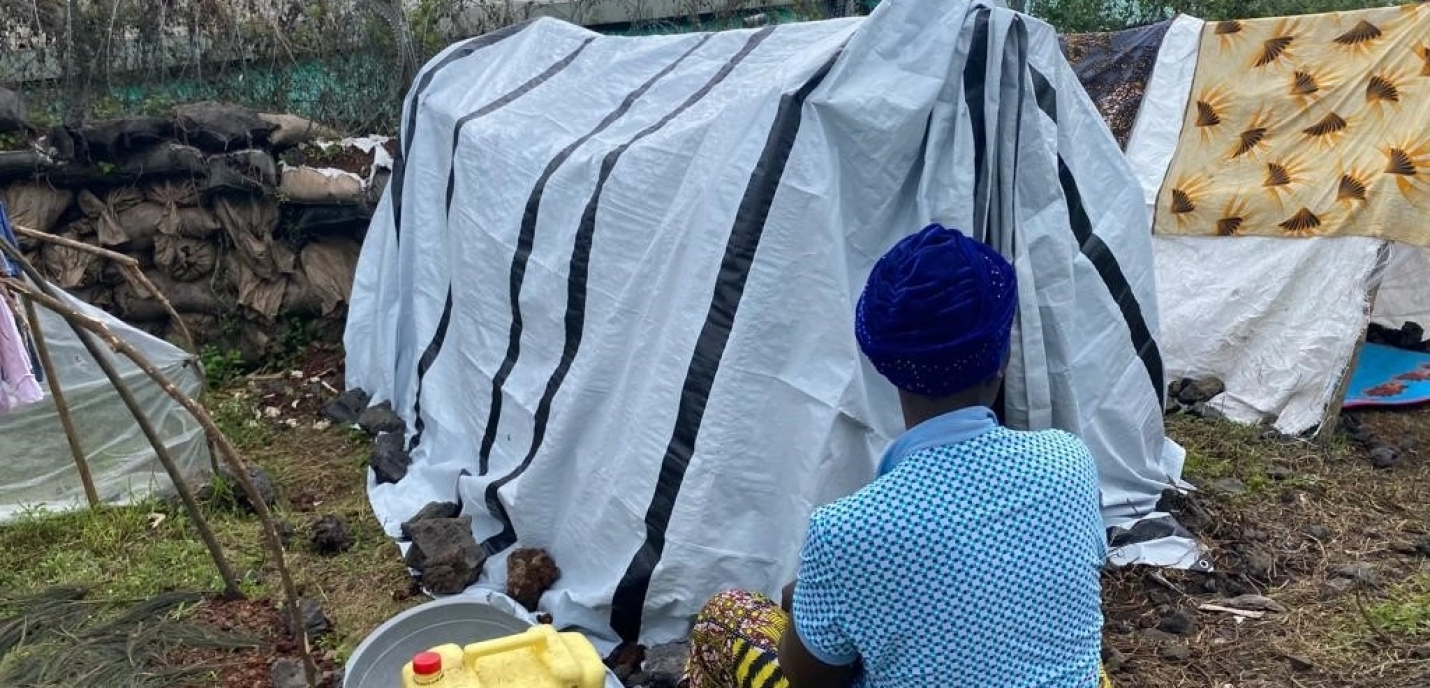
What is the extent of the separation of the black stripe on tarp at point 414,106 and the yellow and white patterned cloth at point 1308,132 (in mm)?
3126

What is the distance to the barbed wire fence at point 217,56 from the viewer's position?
19.8ft

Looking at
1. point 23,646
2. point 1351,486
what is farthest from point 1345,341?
point 23,646

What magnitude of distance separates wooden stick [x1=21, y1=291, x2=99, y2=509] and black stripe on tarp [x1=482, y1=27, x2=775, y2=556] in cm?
148

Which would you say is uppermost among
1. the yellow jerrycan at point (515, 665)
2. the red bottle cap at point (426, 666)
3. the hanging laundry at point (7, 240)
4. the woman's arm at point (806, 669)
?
the hanging laundry at point (7, 240)

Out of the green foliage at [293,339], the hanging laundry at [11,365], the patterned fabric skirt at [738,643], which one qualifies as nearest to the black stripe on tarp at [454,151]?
the hanging laundry at [11,365]

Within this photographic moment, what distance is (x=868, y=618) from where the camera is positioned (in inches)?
59.3

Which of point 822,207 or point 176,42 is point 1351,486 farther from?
point 176,42

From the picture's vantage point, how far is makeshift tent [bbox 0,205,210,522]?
156 inches

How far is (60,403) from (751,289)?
8.13 feet

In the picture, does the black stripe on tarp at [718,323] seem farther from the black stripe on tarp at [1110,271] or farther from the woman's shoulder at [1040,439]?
the woman's shoulder at [1040,439]

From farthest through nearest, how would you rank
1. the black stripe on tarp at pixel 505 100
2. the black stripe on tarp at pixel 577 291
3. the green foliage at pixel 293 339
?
the green foliage at pixel 293 339 < the black stripe on tarp at pixel 505 100 < the black stripe on tarp at pixel 577 291

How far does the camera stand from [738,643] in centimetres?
201

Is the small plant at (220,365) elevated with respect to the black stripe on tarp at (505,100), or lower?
lower

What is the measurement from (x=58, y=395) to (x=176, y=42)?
10.9ft
